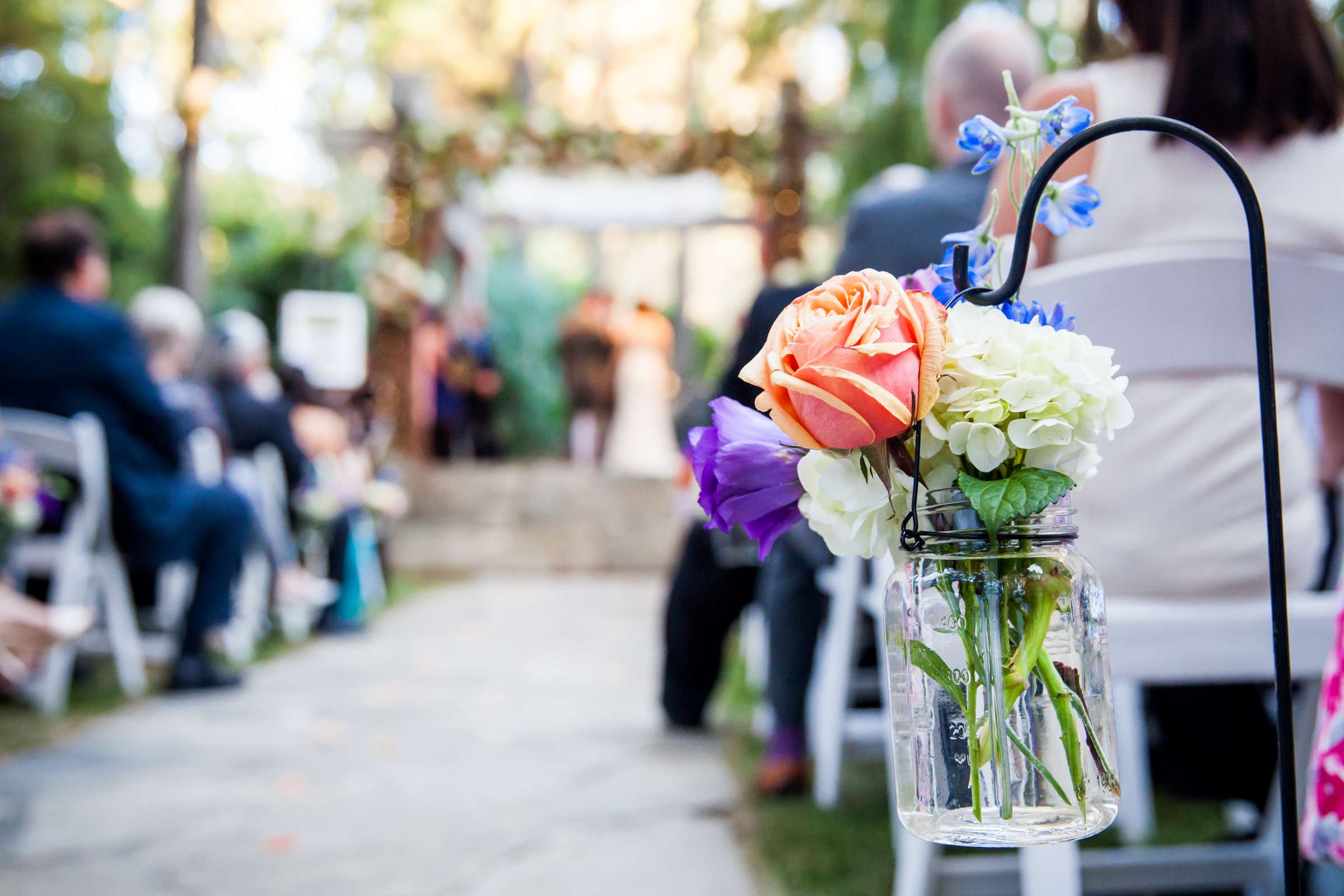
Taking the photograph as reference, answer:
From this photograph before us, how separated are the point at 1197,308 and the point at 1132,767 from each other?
3.74 feet

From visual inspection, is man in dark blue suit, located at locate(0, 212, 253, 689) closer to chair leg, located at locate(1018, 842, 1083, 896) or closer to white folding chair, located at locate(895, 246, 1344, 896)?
white folding chair, located at locate(895, 246, 1344, 896)

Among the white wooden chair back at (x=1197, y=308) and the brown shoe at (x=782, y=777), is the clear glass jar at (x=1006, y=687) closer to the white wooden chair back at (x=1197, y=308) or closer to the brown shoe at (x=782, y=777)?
the white wooden chair back at (x=1197, y=308)

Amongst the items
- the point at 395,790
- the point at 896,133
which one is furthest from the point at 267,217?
the point at 395,790

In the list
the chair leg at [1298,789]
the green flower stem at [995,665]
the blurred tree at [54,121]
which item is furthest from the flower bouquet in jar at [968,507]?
the blurred tree at [54,121]

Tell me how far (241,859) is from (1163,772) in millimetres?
2075

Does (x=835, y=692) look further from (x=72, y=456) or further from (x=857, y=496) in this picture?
(x=72, y=456)

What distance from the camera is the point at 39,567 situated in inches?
151

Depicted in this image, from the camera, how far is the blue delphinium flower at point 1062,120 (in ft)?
2.73

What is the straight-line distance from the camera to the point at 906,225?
2346 mm

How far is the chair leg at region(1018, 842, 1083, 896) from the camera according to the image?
1.28 meters

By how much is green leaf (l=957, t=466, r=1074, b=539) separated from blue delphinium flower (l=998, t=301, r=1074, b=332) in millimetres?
114

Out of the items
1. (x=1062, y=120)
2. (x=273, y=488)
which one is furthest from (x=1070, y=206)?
(x=273, y=488)

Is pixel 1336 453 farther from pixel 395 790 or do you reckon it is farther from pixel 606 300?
pixel 606 300

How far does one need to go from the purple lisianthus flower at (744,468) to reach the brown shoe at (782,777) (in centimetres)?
199
